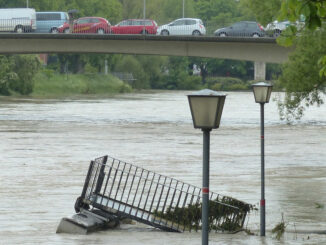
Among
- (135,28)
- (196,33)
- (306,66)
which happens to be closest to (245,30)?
(196,33)

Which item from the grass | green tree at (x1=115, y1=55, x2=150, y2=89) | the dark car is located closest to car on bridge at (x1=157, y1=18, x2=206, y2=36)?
the dark car

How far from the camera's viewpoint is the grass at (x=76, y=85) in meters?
106

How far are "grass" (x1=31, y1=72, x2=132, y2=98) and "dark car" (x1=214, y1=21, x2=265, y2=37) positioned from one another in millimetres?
37539

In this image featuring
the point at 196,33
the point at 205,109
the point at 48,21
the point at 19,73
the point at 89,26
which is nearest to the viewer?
the point at 205,109

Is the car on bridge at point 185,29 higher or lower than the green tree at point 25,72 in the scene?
higher

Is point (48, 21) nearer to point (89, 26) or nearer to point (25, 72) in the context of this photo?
point (89, 26)

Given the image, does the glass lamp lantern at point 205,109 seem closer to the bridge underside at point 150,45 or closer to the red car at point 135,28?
the bridge underside at point 150,45

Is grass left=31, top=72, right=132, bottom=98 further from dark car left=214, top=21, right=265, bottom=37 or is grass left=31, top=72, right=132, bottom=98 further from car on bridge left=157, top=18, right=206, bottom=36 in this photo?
dark car left=214, top=21, right=265, bottom=37

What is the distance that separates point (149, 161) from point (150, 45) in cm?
3018

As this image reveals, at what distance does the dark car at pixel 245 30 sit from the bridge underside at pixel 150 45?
372cm

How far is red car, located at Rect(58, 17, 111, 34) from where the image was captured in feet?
233

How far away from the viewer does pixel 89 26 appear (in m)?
71.1

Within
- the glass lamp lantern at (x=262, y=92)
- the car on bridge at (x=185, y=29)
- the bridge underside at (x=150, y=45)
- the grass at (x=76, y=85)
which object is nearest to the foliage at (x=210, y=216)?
the glass lamp lantern at (x=262, y=92)

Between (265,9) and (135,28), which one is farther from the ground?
(265,9)
